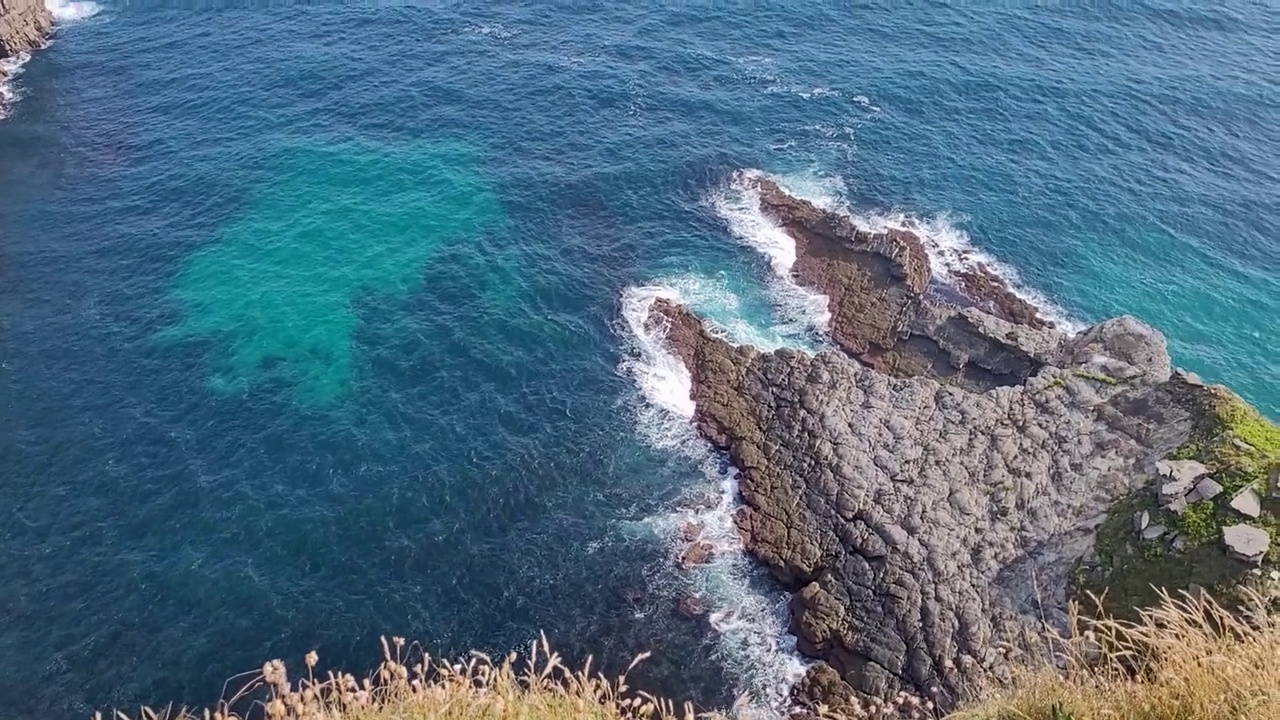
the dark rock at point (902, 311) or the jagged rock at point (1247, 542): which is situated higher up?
the jagged rock at point (1247, 542)

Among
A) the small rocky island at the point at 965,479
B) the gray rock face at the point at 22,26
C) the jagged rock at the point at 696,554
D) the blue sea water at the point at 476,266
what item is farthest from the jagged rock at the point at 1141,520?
the gray rock face at the point at 22,26

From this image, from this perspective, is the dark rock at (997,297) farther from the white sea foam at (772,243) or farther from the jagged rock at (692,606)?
the jagged rock at (692,606)

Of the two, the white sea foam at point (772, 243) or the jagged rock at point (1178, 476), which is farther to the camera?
the white sea foam at point (772, 243)

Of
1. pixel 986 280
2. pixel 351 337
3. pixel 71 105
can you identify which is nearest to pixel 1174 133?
pixel 986 280

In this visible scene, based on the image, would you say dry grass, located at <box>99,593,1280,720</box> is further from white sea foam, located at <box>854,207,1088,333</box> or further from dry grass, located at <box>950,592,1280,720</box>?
white sea foam, located at <box>854,207,1088,333</box>

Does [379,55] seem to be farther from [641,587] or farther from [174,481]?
[641,587]

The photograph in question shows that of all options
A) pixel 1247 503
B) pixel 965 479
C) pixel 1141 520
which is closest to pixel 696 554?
pixel 965 479

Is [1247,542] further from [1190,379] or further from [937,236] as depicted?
[937,236]

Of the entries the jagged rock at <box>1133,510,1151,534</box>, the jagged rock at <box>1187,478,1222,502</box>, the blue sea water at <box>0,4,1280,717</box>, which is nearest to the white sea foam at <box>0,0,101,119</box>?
the blue sea water at <box>0,4,1280,717</box>

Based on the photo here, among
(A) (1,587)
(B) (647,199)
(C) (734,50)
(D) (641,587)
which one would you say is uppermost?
(C) (734,50)
